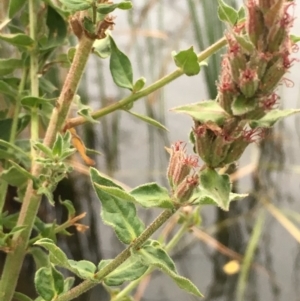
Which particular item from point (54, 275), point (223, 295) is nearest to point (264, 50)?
point (54, 275)

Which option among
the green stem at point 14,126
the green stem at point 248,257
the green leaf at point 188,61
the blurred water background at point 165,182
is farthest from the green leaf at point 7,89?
the green stem at point 248,257

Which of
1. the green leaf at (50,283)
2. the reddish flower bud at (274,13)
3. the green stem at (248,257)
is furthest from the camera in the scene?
the green stem at (248,257)

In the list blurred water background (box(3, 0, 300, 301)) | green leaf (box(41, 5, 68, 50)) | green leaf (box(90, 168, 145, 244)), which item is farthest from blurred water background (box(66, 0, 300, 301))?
green leaf (box(90, 168, 145, 244))

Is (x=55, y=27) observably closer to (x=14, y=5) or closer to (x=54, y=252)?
(x=14, y=5)

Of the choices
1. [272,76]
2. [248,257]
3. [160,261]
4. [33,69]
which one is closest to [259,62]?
[272,76]

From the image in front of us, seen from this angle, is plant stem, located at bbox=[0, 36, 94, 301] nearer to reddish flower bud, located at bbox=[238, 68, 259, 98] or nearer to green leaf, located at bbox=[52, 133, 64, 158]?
green leaf, located at bbox=[52, 133, 64, 158]

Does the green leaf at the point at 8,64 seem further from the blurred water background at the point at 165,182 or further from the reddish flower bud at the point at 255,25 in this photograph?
the blurred water background at the point at 165,182
